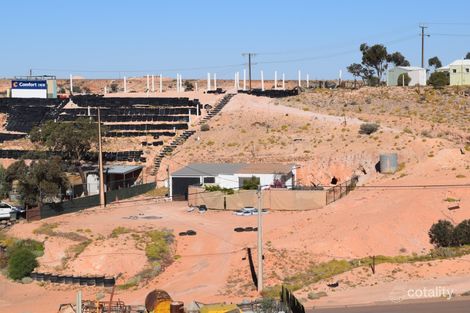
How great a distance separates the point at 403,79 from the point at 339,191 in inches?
1914

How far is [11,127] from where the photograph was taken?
274 feet

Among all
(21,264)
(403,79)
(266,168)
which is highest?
(403,79)

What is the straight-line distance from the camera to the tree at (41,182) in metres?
51.0

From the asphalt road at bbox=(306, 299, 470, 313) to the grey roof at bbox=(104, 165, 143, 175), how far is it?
32.5 m

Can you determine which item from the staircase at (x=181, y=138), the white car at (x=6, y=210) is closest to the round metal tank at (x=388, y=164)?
the staircase at (x=181, y=138)

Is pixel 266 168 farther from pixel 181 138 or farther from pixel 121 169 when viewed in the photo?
pixel 181 138

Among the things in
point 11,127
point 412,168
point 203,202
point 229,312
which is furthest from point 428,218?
point 11,127

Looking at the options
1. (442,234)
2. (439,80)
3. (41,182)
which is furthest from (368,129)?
(41,182)

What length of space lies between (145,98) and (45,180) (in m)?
37.2

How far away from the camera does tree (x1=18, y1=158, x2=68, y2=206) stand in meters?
51.0

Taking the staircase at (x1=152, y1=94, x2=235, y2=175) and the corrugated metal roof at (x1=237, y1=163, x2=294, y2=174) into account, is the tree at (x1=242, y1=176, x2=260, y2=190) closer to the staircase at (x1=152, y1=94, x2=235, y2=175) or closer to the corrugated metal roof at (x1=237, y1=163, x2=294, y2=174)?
the corrugated metal roof at (x1=237, y1=163, x2=294, y2=174)

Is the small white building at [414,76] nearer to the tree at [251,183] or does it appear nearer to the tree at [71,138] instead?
the tree at [251,183]

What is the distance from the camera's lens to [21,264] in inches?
1608

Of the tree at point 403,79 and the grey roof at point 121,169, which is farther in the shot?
the tree at point 403,79
